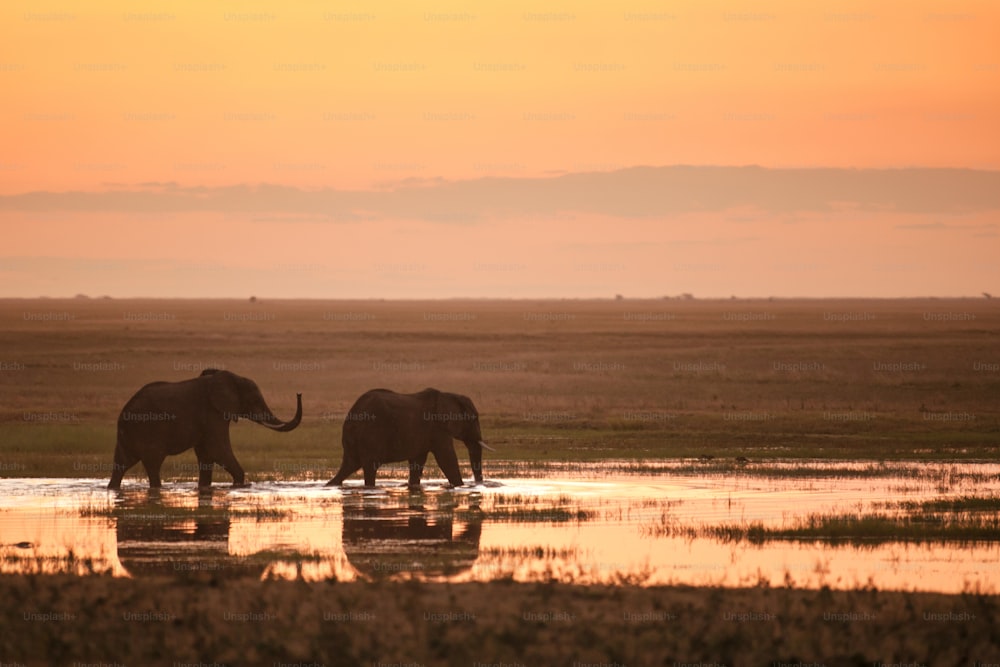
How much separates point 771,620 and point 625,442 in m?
22.1

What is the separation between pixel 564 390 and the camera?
53750 millimetres

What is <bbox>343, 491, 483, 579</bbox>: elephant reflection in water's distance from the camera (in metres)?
17.5

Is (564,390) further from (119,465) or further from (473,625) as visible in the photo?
(473,625)

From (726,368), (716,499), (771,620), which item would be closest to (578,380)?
(726,368)

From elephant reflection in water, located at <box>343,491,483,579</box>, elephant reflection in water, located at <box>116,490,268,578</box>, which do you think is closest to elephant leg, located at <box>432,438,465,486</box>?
elephant reflection in water, located at <box>343,491,483,579</box>

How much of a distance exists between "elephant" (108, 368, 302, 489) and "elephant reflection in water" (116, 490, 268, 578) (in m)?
1.66

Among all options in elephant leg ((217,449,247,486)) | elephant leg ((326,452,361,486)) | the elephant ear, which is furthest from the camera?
the elephant ear

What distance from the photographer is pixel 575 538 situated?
20.2 metres

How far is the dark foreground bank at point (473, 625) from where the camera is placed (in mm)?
13016

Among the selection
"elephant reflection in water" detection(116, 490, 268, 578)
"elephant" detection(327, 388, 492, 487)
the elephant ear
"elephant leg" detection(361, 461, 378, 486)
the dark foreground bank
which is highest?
the elephant ear

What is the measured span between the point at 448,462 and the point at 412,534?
21.8 feet

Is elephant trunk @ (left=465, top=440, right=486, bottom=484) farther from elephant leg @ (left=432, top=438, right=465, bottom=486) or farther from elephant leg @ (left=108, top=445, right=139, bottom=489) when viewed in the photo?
elephant leg @ (left=108, top=445, right=139, bottom=489)

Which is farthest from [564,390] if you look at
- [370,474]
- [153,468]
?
[153,468]

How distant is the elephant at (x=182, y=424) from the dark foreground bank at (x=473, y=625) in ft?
33.2
